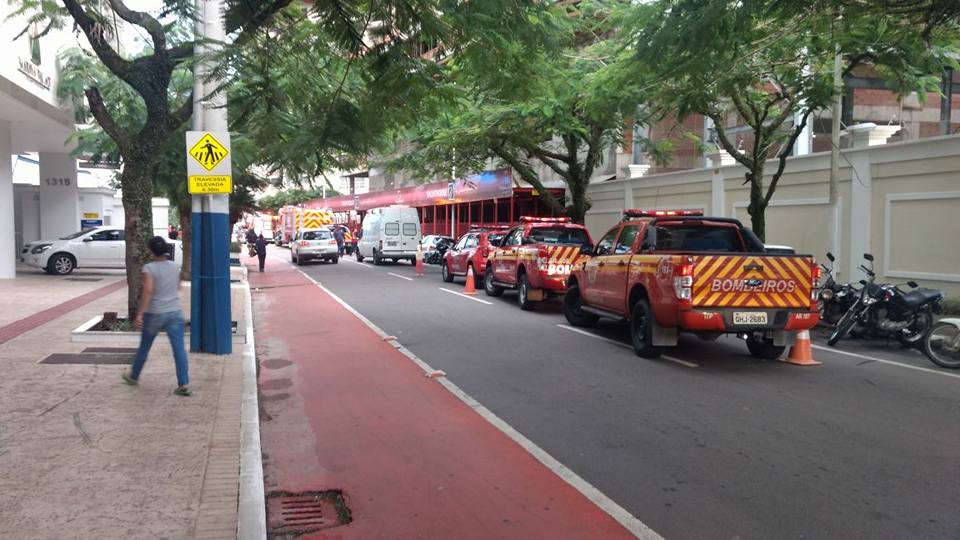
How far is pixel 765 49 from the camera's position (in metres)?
13.1

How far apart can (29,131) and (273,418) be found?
18.6m

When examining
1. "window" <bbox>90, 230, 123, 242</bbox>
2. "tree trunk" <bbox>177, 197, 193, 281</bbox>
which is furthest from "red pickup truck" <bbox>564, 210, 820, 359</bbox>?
"window" <bbox>90, 230, 123, 242</bbox>

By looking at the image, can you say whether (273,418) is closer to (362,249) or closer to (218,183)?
(218,183)

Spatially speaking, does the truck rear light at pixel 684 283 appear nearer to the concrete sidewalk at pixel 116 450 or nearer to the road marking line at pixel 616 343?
the road marking line at pixel 616 343

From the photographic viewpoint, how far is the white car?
75.5 ft

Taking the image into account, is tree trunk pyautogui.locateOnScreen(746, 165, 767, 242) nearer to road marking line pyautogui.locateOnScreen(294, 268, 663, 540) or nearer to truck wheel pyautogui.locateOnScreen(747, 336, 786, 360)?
truck wheel pyautogui.locateOnScreen(747, 336, 786, 360)

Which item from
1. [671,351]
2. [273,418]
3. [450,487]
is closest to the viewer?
[450,487]

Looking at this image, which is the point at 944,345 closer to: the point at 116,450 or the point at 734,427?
the point at 734,427

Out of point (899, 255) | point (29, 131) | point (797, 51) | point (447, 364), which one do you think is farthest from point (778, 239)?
point (29, 131)

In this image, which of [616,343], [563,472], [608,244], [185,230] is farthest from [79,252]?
[563,472]

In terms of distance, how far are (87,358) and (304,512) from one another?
5.91m

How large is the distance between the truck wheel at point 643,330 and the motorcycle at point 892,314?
3468 mm

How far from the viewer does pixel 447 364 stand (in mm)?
10406

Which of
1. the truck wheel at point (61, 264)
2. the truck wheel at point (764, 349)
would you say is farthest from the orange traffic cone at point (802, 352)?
the truck wheel at point (61, 264)
